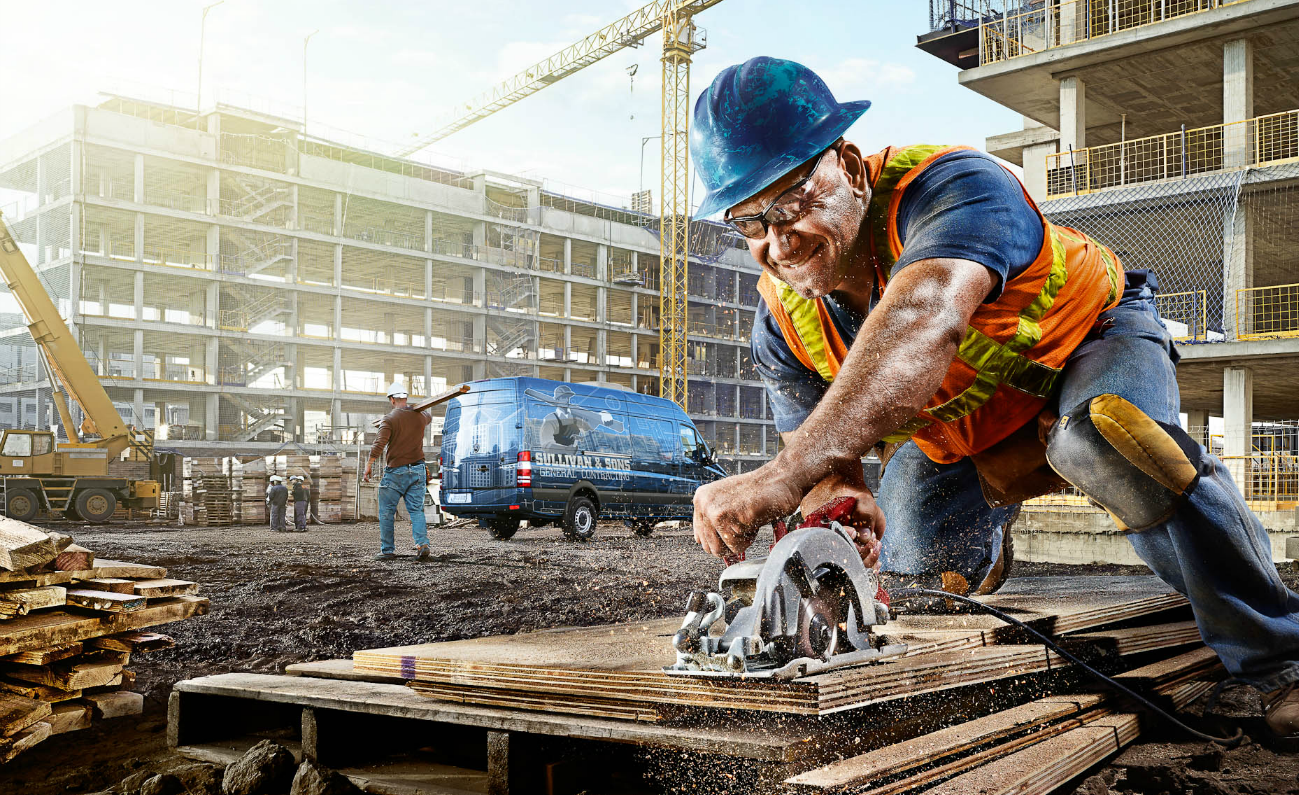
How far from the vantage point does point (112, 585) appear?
3.92 meters

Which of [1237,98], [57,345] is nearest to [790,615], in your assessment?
[1237,98]

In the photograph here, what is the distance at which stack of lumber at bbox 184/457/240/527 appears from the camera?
21641 mm

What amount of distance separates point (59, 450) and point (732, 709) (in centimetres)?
2337

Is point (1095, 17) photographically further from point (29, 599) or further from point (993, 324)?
point (29, 599)

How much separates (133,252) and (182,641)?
145 ft

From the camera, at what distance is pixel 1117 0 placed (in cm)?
2109

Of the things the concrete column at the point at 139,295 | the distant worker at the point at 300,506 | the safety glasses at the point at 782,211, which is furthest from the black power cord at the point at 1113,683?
the concrete column at the point at 139,295

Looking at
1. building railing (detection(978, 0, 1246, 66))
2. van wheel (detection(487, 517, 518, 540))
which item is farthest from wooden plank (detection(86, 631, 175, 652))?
building railing (detection(978, 0, 1246, 66))

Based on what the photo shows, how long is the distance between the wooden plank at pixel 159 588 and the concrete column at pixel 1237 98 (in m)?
21.4

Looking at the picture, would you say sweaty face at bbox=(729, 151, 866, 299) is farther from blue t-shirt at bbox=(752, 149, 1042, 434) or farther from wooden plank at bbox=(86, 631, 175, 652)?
wooden plank at bbox=(86, 631, 175, 652)

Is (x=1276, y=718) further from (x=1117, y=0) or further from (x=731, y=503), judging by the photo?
(x=1117, y=0)

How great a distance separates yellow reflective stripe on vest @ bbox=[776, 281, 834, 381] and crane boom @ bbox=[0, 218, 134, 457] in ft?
73.2

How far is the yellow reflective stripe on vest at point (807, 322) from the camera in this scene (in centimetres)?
278

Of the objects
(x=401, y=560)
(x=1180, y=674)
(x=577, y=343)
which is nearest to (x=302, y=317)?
(x=577, y=343)
